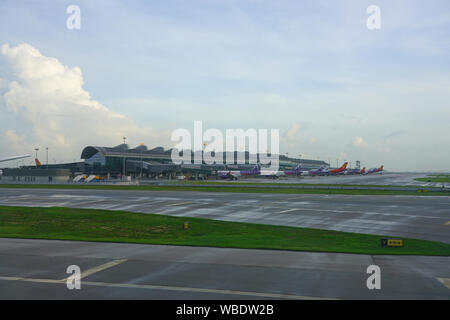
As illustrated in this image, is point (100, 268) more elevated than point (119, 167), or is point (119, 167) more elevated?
point (119, 167)

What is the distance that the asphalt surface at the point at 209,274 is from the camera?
10078 millimetres

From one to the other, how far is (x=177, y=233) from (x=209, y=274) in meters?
12.6

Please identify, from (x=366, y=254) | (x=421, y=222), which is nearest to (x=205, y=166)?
(x=421, y=222)

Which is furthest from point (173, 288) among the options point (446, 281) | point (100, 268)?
point (446, 281)

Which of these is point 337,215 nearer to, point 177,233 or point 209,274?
point 177,233

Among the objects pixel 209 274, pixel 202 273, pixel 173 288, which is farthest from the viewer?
pixel 202 273

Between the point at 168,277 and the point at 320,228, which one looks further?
the point at 320,228

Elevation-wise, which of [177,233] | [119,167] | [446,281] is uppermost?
[119,167]

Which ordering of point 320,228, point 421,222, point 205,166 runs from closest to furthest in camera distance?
point 320,228 → point 421,222 → point 205,166

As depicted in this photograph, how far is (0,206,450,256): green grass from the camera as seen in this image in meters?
18.2

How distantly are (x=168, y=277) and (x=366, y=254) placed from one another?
9160mm

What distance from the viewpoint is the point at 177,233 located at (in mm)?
24328
